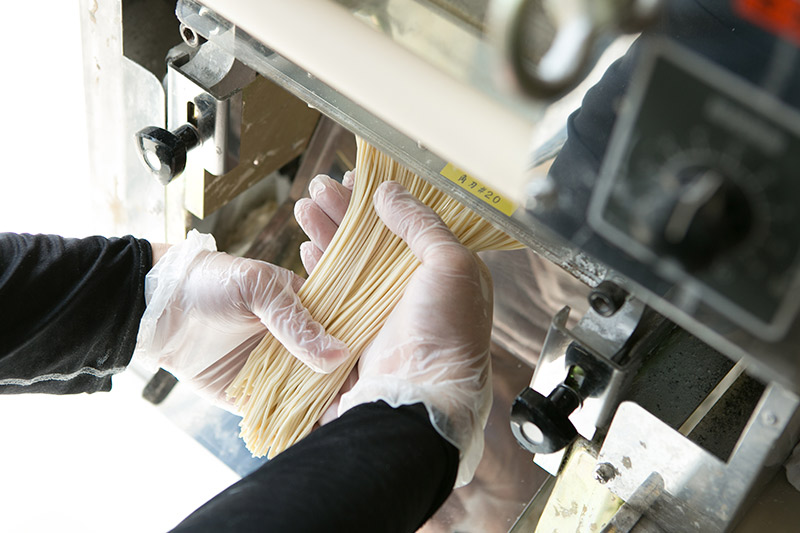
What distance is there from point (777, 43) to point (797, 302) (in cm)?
21

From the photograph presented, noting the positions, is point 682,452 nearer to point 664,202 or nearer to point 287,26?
point 664,202

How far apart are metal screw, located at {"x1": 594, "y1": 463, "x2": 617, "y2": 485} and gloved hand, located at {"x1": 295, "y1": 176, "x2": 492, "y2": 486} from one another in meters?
A: 0.21

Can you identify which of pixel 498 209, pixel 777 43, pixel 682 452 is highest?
pixel 777 43

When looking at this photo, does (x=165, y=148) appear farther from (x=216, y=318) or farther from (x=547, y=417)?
(x=547, y=417)

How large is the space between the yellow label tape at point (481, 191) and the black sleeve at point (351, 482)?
13.5 inches

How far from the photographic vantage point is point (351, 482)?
1.09 meters

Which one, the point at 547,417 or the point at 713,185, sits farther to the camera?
the point at 547,417

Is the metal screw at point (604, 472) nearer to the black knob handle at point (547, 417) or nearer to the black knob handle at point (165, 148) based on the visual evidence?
the black knob handle at point (547, 417)

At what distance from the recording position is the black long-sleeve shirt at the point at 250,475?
1060 millimetres

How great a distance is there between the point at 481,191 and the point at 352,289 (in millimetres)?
426

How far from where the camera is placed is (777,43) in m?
0.63

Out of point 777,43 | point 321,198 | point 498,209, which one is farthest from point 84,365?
point 777,43

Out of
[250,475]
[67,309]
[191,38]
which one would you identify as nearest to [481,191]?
[250,475]

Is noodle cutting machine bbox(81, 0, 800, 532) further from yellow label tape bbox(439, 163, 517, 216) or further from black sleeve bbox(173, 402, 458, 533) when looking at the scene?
black sleeve bbox(173, 402, 458, 533)
